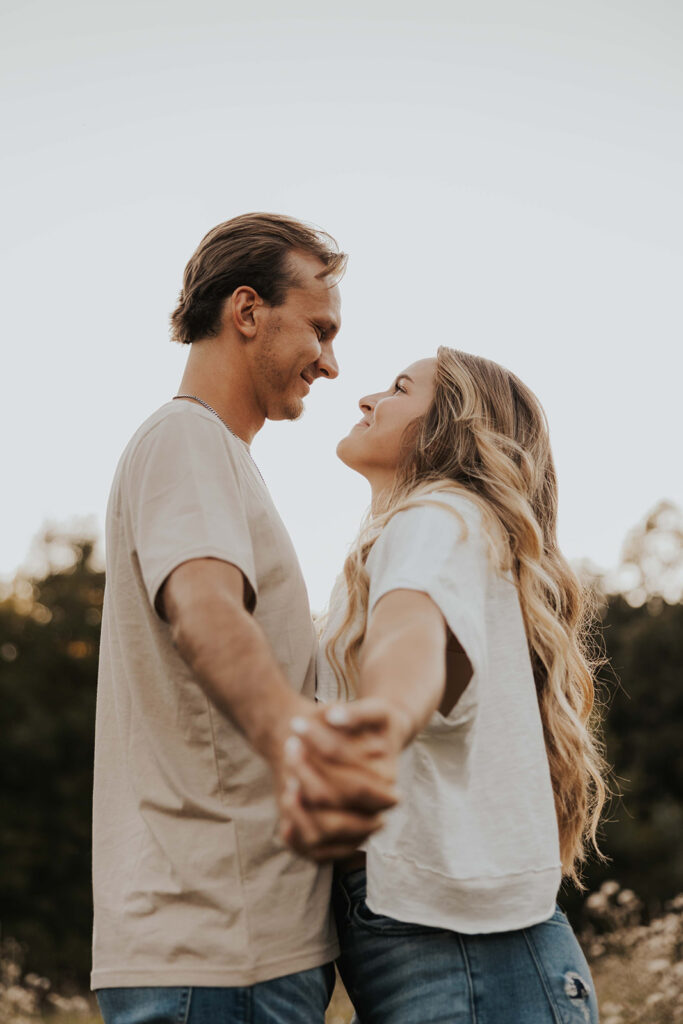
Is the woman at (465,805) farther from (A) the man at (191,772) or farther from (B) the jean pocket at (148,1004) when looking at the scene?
(B) the jean pocket at (148,1004)

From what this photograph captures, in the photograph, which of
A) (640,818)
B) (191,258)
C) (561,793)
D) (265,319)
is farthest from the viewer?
(640,818)

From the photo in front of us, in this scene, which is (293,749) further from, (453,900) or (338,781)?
(453,900)

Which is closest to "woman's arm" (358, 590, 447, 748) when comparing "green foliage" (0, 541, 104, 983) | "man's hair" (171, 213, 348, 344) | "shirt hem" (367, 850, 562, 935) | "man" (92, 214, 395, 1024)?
"man" (92, 214, 395, 1024)

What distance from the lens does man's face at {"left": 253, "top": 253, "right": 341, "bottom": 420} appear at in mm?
2797

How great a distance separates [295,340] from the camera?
2846 millimetres

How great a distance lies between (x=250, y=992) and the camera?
187 cm

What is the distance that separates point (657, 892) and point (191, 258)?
1742 centimetres

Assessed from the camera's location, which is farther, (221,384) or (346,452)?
(346,452)

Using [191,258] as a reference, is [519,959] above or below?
below

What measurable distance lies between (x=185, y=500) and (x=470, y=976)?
1.05 metres

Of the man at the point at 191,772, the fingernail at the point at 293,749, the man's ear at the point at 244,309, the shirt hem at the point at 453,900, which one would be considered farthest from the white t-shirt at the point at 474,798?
the man's ear at the point at 244,309

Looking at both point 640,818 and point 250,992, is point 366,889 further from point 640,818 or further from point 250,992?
point 640,818

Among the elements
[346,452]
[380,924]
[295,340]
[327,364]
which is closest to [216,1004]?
[380,924]

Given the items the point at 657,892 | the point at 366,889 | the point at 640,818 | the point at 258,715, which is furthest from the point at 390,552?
the point at 640,818
